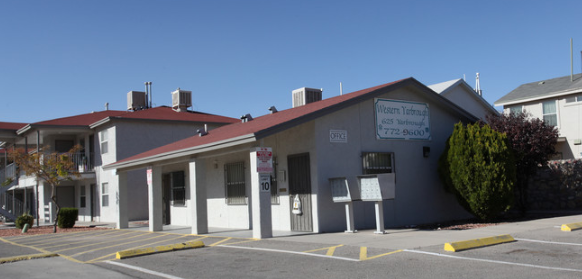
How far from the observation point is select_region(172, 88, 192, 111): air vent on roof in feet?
105

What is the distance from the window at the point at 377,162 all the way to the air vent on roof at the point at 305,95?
6421mm

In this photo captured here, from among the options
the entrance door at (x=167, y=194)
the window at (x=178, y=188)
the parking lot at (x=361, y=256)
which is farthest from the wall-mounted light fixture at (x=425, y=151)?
the entrance door at (x=167, y=194)

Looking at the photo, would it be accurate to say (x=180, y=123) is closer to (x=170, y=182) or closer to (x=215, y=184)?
(x=170, y=182)

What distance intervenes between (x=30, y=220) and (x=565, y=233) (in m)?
19.8

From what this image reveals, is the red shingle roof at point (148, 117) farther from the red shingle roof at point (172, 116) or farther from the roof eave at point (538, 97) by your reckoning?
the roof eave at point (538, 97)

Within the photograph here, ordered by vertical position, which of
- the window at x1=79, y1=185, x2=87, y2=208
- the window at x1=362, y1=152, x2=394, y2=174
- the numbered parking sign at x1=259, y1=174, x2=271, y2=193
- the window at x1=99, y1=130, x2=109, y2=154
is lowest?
the window at x1=79, y1=185, x2=87, y2=208

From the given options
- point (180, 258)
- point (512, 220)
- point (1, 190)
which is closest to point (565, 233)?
point (512, 220)

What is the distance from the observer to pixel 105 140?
27.1m

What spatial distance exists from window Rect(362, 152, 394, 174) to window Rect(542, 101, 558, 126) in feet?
49.8

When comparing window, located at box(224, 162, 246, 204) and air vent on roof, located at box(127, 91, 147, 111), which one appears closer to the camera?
window, located at box(224, 162, 246, 204)

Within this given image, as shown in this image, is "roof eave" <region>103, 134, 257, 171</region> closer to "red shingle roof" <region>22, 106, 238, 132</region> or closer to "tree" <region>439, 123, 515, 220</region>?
"tree" <region>439, 123, 515, 220</region>

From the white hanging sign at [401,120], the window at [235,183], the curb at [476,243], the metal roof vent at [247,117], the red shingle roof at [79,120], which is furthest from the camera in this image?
the red shingle roof at [79,120]

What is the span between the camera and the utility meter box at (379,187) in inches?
509

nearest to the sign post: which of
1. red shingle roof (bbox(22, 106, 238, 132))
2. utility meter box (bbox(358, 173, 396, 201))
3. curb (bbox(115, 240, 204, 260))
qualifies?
curb (bbox(115, 240, 204, 260))
